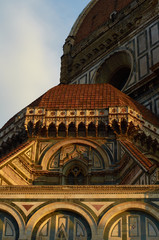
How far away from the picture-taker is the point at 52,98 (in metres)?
22.9

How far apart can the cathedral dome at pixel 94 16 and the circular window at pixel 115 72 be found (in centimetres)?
370

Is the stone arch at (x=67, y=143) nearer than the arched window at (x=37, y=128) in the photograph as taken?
Yes

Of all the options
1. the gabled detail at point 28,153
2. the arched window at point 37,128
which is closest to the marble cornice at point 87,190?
the gabled detail at point 28,153

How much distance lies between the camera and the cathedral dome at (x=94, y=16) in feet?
115

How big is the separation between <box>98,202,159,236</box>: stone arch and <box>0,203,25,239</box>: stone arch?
211cm

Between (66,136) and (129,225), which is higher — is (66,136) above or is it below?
above

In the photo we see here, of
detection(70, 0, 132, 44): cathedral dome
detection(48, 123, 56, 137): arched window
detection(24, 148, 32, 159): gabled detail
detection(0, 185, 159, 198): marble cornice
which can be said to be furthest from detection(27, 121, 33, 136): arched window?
detection(70, 0, 132, 44): cathedral dome

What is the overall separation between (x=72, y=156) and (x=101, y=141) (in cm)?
132

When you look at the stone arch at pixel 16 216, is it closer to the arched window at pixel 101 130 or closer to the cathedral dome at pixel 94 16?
the arched window at pixel 101 130

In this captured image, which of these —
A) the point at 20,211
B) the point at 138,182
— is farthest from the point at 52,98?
the point at 20,211

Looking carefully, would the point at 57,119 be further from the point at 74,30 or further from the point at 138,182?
the point at 74,30

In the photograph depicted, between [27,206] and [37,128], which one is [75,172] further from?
[27,206]

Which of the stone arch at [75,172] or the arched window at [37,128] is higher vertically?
the arched window at [37,128]

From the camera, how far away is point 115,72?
3209cm
